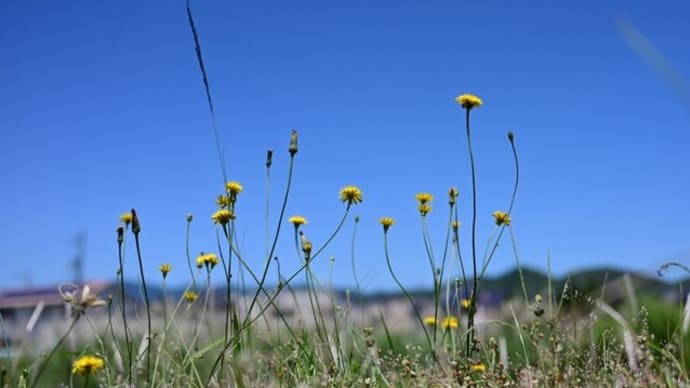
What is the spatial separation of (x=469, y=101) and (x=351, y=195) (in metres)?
0.55

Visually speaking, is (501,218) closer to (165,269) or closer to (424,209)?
(424,209)

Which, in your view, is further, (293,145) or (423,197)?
(423,197)

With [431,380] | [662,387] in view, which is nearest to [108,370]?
[431,380]

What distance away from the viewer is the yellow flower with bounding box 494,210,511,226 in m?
2.79

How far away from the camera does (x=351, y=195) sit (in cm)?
287

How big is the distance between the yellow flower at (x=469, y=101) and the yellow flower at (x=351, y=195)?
0.50 metres

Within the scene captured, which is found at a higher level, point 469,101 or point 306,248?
point 469,101

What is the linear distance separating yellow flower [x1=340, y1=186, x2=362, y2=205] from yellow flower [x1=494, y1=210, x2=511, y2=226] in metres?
0.47

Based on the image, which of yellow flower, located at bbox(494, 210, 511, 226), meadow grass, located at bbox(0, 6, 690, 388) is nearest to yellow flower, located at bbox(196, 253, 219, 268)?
meadow grass, located at bbox(0, 6, 690, 388)

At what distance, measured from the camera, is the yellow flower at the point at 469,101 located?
101 inches

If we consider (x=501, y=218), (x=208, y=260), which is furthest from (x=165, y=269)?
(x=501, y=218)

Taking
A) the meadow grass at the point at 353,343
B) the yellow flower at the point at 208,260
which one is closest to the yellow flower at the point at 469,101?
the meadow grass at the point at 353,343

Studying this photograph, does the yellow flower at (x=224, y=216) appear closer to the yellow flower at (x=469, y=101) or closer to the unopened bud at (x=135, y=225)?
the unopened bud at (x=135, y=225)

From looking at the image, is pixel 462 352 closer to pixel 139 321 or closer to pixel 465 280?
pixel 465 280
